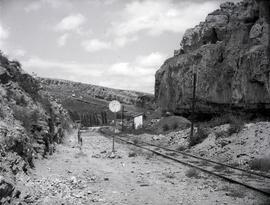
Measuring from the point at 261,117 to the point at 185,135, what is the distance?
643 centimetres

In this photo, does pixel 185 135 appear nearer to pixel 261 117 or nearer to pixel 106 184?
pixel 261 117

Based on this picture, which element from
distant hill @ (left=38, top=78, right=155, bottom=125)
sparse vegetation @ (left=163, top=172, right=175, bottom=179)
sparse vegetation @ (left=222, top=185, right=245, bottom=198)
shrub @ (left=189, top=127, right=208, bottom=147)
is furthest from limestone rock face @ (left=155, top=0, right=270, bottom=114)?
distant hill @ (left=38, top=78, right=155, bottom=125)

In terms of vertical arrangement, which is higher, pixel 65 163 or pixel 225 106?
pixel 225 106

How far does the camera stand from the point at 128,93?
516 feet

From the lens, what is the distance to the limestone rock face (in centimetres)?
2527

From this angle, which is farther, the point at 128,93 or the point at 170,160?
the point at 128,93

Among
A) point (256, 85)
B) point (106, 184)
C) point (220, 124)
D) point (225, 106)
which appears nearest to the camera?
point (106, 184)

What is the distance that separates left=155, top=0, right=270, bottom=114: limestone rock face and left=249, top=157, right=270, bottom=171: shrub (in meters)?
5.57

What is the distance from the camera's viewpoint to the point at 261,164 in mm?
14602

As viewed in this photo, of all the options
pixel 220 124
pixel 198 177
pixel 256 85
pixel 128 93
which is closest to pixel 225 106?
pixel 220 124

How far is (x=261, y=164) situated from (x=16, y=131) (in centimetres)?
989

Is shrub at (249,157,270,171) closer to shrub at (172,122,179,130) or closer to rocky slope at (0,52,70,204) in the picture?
rocky slope at (0,52,70,204)

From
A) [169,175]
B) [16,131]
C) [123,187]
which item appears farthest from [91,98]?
A: [123,187]

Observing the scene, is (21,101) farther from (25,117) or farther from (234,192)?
(234,192)
